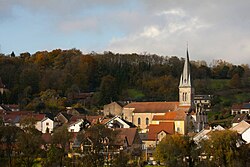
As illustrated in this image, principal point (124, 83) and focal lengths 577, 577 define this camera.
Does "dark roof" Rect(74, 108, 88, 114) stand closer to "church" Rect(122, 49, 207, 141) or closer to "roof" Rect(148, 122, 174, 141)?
"church" Rect(122, 49, 207, 141)

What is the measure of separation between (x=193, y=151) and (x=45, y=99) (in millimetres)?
45601

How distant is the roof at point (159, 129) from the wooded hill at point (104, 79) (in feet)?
58.7

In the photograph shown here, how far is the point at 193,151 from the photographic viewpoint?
4247 cm

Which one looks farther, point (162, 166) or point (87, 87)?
point (87, 87)

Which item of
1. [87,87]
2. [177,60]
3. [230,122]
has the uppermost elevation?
[177,60]

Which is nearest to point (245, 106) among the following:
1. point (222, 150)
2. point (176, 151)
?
point (176, 151)

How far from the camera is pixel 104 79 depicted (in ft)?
294

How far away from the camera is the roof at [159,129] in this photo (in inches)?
2553

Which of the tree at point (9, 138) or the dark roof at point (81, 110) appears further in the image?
the dark roof at point (81, 110)

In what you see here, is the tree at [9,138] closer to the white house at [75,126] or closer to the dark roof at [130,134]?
the dark roof at [130,134]

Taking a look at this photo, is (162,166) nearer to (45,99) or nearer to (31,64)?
(45,99)

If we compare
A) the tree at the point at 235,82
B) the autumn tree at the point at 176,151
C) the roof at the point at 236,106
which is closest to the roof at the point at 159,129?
the roof at the point at 236,106

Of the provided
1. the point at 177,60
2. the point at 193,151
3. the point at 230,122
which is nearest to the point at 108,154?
the point at 193,151

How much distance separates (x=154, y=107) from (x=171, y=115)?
21.5ft
